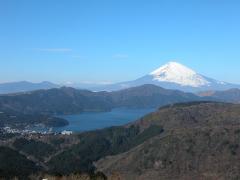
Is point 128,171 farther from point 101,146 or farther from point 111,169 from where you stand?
point 101,146

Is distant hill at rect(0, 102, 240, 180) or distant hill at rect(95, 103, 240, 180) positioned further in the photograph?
distant hill at rect(0, 102, 240, 180)

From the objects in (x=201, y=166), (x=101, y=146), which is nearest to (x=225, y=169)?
(x=201, y=166)

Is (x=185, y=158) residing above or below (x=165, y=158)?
above

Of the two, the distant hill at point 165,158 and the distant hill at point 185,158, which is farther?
the distant hill at point 165,158

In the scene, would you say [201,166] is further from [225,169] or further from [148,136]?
[148,136]

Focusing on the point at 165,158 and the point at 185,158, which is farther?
the point at 165,158

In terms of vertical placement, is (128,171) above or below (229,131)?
below

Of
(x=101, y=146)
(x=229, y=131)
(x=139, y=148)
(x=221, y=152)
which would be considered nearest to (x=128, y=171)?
(x=139, y=148)

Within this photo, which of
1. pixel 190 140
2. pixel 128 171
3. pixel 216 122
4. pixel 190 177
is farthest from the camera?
pixel 216 122

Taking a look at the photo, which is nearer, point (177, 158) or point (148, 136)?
point (177, 158)

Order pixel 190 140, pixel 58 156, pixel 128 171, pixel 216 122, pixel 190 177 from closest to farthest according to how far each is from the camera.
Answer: pixel 190 177 < pixel 128 171 < pixel 190 140 < pixel 58 156 < pixel 216 122
